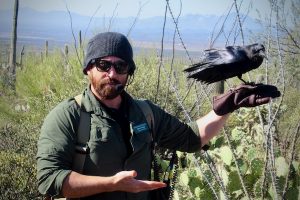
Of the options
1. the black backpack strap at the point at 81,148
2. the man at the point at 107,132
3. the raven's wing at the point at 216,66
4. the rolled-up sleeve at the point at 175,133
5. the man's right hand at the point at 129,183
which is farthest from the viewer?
the rolled-up sleeve at the point at 175,133

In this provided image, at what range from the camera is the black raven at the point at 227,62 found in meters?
1.86

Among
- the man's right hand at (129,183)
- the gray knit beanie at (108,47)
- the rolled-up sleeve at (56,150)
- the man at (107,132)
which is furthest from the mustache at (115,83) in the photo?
the man's right hand at (129,183)

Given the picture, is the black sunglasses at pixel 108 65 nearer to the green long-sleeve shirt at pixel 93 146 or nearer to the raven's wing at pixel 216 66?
the green long-sleeve shirt at pixel 93 146

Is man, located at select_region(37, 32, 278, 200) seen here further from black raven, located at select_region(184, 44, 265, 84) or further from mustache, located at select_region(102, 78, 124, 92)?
black raven, located at select_region(184, 44, 265, 84)

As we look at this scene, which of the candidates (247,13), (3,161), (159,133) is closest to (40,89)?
(3,161)

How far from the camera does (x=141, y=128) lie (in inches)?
78.9

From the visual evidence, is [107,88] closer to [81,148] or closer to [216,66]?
[81,148]

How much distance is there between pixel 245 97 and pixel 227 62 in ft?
0.78

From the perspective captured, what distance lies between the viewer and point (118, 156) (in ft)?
6.15

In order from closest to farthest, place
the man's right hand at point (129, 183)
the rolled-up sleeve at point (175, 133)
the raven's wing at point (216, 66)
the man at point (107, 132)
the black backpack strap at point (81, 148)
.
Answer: the man's right hand at point (129, 183)
the man at point (107, 132)
the black backpack strap at point (81, 148)
the raven's wing at point (216, 66)
the rolled-up sleeve at point (175, 133)

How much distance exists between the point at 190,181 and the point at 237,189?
0.39m

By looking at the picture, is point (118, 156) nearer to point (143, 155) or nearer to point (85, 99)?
point (143, 155)

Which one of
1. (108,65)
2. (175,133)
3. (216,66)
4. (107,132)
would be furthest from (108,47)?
(175,133)

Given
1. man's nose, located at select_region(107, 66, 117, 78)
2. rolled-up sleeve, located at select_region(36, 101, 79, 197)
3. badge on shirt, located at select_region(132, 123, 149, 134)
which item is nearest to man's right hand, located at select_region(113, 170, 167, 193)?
rolled-up sleeve, located at select_region(36, 101, 79, 197)
